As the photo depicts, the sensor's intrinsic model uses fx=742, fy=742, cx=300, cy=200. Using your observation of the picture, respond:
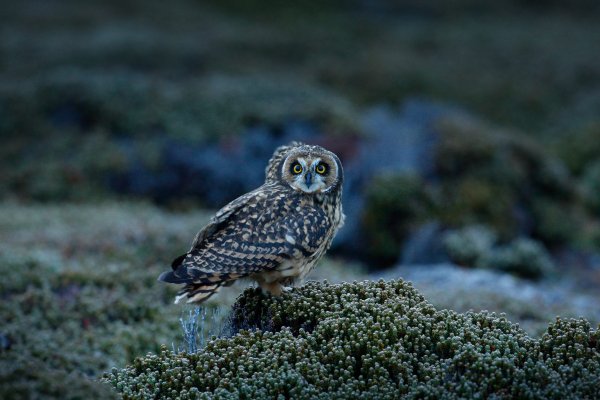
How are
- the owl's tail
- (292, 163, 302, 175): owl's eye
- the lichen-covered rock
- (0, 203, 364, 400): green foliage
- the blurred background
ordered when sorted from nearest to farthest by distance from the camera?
the owl's tail → (292, 163, 302, 175): owl's eye → (0, 203, 364, 400): green foliage → the blurred background → the lichen-covered rock

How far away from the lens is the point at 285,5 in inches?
1479

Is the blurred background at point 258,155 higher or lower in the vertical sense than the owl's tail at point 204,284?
higher

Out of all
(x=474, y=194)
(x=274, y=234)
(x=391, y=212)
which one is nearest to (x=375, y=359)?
(x=274, y=234)

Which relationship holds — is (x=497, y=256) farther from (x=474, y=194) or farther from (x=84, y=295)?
(x=84, y=295)

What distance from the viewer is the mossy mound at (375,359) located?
239 inches

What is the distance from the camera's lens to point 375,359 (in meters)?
6.37

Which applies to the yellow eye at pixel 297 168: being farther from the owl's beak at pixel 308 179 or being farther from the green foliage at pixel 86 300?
the green foliage at pixel 86 300

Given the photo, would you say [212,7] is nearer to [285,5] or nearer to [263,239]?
[285,5]

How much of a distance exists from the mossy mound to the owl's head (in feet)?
3.70

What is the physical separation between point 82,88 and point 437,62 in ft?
48.1

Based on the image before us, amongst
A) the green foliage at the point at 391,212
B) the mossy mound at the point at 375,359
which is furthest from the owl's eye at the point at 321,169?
A: the green foliage at the point at 391,212

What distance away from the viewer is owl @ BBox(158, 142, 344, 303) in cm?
712

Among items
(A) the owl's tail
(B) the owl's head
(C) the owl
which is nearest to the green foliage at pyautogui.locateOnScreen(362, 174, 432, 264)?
(C) the owl

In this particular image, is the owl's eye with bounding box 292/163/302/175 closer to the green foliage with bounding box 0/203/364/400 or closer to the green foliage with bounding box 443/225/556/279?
the green foliage with bounding box 0/203/364/400
